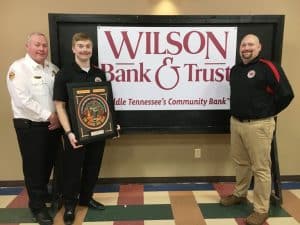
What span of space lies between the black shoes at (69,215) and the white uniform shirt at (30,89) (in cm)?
81

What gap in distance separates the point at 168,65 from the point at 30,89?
1.27 meters

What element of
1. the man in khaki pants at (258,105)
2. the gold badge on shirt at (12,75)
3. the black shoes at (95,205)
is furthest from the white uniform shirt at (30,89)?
the man in khaki pants at (258,105)

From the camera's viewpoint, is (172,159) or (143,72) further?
(172,159)

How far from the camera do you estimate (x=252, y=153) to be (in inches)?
98.2

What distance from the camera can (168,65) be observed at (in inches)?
113

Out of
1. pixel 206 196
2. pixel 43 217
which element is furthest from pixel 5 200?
pixel 206 196

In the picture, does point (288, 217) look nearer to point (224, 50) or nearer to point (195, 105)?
point (195, 105)

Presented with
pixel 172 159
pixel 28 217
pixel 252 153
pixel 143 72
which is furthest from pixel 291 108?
pixel 28 217

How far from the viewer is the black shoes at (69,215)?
8.37ft

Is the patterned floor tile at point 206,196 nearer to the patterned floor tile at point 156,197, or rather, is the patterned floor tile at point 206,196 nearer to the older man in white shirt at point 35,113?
the patterned floor tile at point 156,197

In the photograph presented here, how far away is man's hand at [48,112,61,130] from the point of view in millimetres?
2430

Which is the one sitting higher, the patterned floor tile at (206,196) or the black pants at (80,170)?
the black pants at (80,170)

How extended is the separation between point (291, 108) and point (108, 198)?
2209 mm

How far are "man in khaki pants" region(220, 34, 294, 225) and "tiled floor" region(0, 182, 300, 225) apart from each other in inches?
10.8
